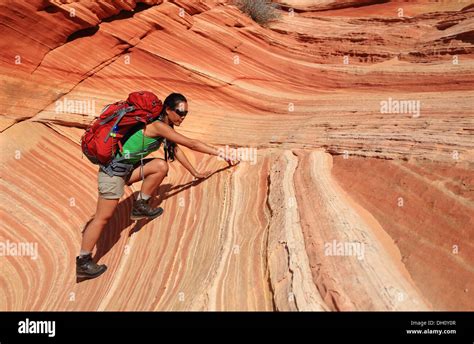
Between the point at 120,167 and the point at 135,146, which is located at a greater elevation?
the point at 135,146

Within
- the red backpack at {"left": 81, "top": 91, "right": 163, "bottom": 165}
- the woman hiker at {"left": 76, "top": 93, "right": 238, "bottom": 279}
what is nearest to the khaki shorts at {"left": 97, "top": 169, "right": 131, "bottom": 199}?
the woman hiker at {"left": 76, "top": 93, "right": 238, "bottom": 279}

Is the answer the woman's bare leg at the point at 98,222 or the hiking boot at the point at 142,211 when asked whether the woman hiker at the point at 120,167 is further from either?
the hiking boot at the point at 142,211

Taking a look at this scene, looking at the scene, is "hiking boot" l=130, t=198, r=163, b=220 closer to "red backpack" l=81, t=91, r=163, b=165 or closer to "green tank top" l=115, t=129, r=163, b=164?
"green tank top" l=115, t=129, r=163, b=164

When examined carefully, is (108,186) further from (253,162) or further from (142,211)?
(253,162)

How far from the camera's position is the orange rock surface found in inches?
118

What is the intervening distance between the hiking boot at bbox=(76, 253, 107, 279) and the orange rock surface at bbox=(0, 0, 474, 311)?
0.25ft

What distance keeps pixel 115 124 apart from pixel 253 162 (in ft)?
6.17

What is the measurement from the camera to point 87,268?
12.6ft

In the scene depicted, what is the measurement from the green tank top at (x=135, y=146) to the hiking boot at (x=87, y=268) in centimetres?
95

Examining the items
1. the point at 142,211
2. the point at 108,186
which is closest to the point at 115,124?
the point at 108,186

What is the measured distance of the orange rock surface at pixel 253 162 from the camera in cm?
299
